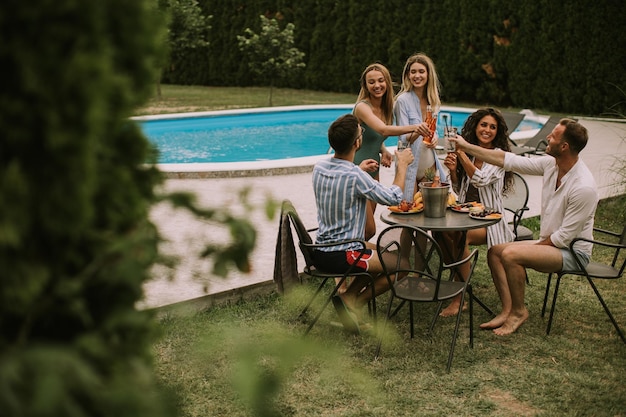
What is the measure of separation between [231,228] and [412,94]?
4.45m

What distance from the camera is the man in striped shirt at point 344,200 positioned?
13.5ft

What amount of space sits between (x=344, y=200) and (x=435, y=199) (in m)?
0.64

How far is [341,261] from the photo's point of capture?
4.14 meters

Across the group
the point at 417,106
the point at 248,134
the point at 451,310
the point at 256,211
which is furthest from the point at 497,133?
the point at 248,134

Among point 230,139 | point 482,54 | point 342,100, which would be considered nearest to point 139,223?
point 230,139

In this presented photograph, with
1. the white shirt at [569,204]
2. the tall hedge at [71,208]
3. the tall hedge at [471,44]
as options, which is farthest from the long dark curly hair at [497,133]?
Result: the tall hedge at [471,44]

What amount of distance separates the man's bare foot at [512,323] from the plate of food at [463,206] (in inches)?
28.3

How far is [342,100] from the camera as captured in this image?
18.9m

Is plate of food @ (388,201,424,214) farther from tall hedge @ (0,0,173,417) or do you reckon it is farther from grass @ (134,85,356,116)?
grass @ (134,85,356,116)

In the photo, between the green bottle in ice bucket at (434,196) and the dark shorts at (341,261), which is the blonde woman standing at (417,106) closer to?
the green bottle in ice bucket at (434,196)

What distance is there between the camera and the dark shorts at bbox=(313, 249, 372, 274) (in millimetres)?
4141

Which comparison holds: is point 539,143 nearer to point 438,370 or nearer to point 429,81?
point 429,81

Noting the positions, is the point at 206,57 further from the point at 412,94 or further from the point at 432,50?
the point at 412,94

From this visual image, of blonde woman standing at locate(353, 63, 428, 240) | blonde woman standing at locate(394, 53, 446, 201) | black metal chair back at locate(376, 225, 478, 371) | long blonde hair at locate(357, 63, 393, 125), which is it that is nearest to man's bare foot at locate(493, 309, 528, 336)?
black metal chair back at locate(376, 225, 478, 371)
